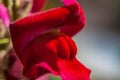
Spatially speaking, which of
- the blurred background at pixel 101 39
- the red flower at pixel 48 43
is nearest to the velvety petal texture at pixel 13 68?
the red flower at pixel 48 43

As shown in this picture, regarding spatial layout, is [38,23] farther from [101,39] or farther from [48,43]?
[101,39]

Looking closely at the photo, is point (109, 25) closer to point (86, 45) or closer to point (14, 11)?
point (86, 45)

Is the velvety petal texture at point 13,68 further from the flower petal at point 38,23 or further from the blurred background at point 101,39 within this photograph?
the blurred background at point 101,39

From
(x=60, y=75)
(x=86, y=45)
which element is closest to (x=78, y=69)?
(x=60, y=75)

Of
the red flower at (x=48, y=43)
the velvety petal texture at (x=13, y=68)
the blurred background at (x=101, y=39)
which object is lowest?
the blurred background at (x=101, y=39)

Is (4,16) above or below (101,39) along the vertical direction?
above

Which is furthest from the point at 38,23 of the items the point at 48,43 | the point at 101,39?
the point at 101,39

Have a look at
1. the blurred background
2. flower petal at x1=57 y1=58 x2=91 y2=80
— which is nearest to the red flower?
flower petal at x1=57 y1=58 x2=91 y2=80
